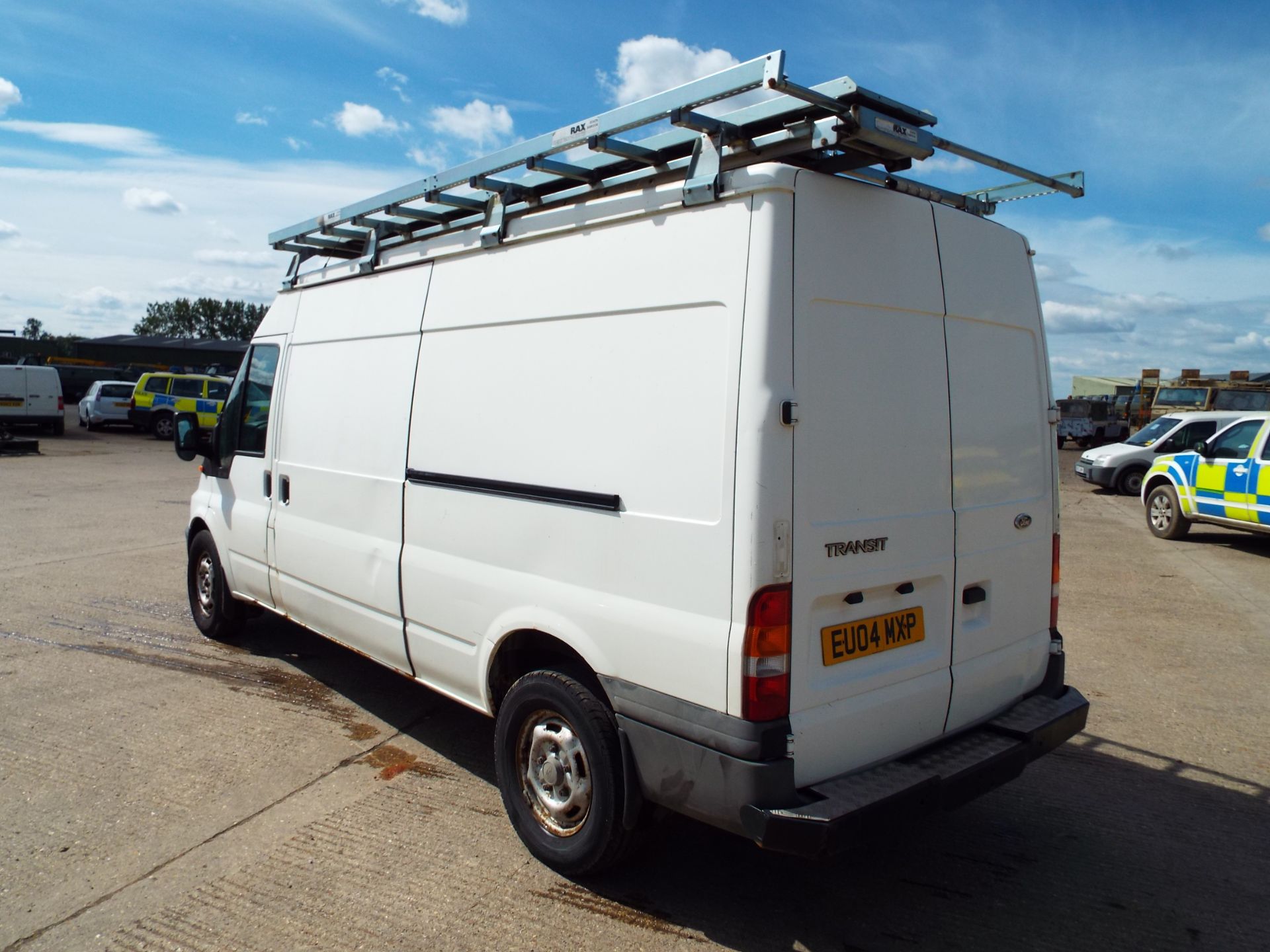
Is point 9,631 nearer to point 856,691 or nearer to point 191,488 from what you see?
point 856,691

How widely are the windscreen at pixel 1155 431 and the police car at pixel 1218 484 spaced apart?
17.5ft

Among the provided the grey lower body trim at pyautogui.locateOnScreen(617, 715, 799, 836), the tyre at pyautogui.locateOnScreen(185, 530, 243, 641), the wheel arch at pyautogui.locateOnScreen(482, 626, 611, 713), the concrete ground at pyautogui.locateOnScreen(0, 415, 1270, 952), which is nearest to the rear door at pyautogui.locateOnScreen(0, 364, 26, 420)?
the concrete ground at pyautogui.locateOnScreen(0, 415, 1270, 952)

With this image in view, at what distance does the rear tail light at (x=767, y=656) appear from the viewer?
2.76 meters

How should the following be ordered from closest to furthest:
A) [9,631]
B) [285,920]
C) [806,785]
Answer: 1. [806,785]
2. [285,920]
3. [9,631]

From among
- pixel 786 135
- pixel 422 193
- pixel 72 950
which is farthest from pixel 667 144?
pixel 72 950

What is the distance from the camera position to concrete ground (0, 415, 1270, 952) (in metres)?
3.16

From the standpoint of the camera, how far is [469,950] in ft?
9.85

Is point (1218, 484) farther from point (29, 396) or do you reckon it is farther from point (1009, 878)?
point (29, 396)

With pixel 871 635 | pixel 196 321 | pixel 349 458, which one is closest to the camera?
pixel 871 635

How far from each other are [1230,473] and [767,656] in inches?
421

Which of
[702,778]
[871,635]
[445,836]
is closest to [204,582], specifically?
[445,836]

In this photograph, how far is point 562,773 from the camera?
3418mm

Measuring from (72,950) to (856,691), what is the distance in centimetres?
276

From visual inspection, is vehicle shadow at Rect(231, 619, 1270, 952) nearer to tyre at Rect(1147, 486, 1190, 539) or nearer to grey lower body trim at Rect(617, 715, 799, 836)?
grey lower body trim at Rect(617, 715, 799, 836)
